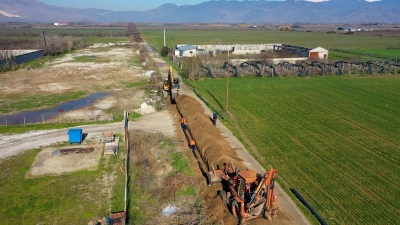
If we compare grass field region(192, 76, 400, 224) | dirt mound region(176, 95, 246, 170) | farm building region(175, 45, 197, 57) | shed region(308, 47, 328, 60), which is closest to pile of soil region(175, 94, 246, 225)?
dirt mound region(176, 95, 246, 170)

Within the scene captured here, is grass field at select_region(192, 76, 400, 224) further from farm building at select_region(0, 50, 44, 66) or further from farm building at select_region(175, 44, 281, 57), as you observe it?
farm building at select_region(0, 50, 44, 66)

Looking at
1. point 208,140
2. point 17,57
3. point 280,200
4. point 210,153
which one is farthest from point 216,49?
point 280,200

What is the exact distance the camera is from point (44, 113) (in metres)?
29.5

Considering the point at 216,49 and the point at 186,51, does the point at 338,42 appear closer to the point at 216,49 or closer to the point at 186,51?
the point at 216,49

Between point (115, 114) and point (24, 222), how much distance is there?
51.5ft

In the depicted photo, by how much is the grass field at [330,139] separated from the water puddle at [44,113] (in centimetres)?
1272

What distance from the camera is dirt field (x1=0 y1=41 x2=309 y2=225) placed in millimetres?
14812

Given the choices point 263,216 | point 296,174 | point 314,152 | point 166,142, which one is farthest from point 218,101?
point 263,216

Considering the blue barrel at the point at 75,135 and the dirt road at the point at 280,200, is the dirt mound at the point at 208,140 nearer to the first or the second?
the dirt road at the point at 280,200

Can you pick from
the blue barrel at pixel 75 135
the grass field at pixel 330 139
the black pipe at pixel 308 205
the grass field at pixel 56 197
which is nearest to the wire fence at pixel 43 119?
the blue barrel at pixel 75 135

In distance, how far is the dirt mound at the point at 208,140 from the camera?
17359 millimetres

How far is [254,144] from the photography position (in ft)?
70.5

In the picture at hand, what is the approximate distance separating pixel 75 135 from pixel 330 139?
56.4 feet

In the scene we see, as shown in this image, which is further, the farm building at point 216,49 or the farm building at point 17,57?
the farm building at point 216,49
